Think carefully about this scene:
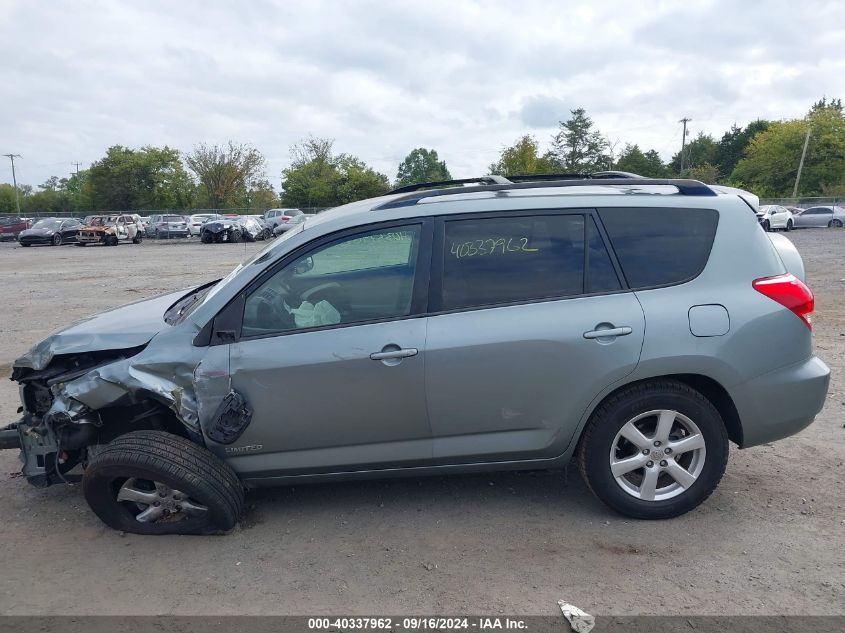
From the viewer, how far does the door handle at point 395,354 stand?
337 cm

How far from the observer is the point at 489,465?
11.8ft

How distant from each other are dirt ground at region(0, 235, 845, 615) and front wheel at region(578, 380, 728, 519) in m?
0.17

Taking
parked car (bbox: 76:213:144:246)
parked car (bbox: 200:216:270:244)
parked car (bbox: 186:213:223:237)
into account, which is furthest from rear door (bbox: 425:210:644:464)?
parked car (bbox: 186:213:223:237)

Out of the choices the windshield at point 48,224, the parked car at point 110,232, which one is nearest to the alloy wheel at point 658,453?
the parked car at point 110,232

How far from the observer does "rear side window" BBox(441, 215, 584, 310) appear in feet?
11.6

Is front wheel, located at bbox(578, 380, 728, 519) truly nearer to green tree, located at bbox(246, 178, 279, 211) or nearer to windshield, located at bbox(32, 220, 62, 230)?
windshield, located at bbox(32, 220, 62, 230)

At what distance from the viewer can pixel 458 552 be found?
11.1 ft

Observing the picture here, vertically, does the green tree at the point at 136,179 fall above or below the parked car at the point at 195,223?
above

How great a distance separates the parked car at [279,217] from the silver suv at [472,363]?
38863 mm

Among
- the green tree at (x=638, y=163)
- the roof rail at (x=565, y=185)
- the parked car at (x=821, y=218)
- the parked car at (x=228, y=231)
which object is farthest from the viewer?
the green tree at (x=638, y=163)

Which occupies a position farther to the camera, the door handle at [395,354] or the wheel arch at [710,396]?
the wheel arch at [710,396]

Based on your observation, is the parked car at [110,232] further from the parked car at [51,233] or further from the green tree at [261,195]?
the green tree at [261,195]

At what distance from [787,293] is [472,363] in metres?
1.76

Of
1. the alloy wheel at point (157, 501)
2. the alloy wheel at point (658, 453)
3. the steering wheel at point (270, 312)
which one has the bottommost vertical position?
the alloy wheel at point (157, 501)
